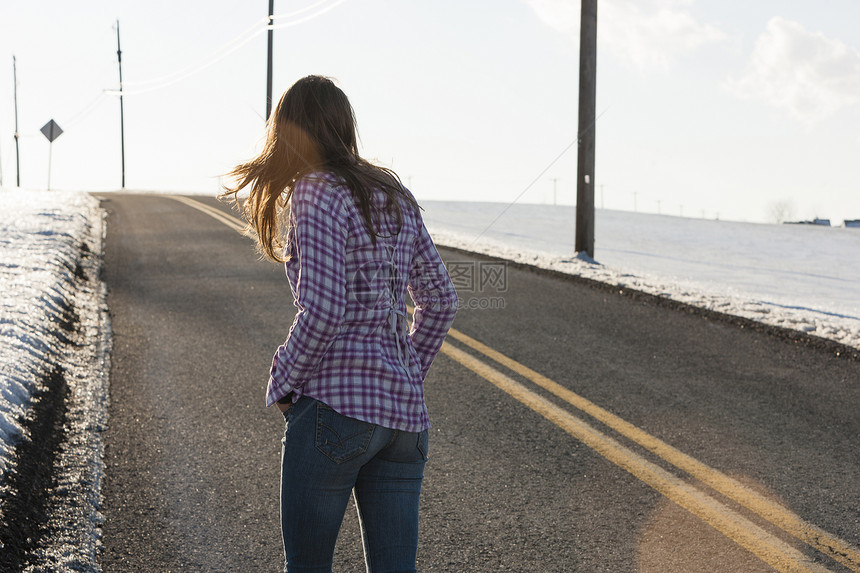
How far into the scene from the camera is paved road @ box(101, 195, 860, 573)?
3553 mm

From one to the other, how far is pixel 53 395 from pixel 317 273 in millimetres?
4430

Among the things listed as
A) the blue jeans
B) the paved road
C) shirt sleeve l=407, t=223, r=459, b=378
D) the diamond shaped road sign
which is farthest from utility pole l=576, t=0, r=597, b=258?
the diamond shaped road sign

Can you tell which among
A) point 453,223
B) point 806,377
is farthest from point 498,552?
point 453,223

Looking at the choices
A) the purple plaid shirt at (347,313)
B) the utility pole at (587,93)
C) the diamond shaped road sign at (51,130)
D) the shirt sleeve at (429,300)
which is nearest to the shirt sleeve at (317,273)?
the purple plaid shirt at (347,313)

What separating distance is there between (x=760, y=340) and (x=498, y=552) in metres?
5.36

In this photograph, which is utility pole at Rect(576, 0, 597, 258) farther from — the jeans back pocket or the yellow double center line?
the jeans back pocket

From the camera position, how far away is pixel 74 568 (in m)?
3.28

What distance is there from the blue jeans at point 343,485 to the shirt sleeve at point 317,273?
154 millimetres

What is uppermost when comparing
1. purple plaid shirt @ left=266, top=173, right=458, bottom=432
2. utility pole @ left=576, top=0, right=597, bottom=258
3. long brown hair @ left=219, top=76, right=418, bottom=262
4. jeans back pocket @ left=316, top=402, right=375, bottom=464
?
utility pole @ left=576, top=0, right=597, bottom=258

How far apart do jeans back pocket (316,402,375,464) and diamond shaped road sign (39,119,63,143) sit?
2999 cm

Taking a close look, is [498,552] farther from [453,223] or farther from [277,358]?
[453,223]

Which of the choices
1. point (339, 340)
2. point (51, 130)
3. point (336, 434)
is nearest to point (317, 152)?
point (339, 340)

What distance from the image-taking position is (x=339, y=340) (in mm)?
1938

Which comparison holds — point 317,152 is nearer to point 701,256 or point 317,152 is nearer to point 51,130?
point 701,256
